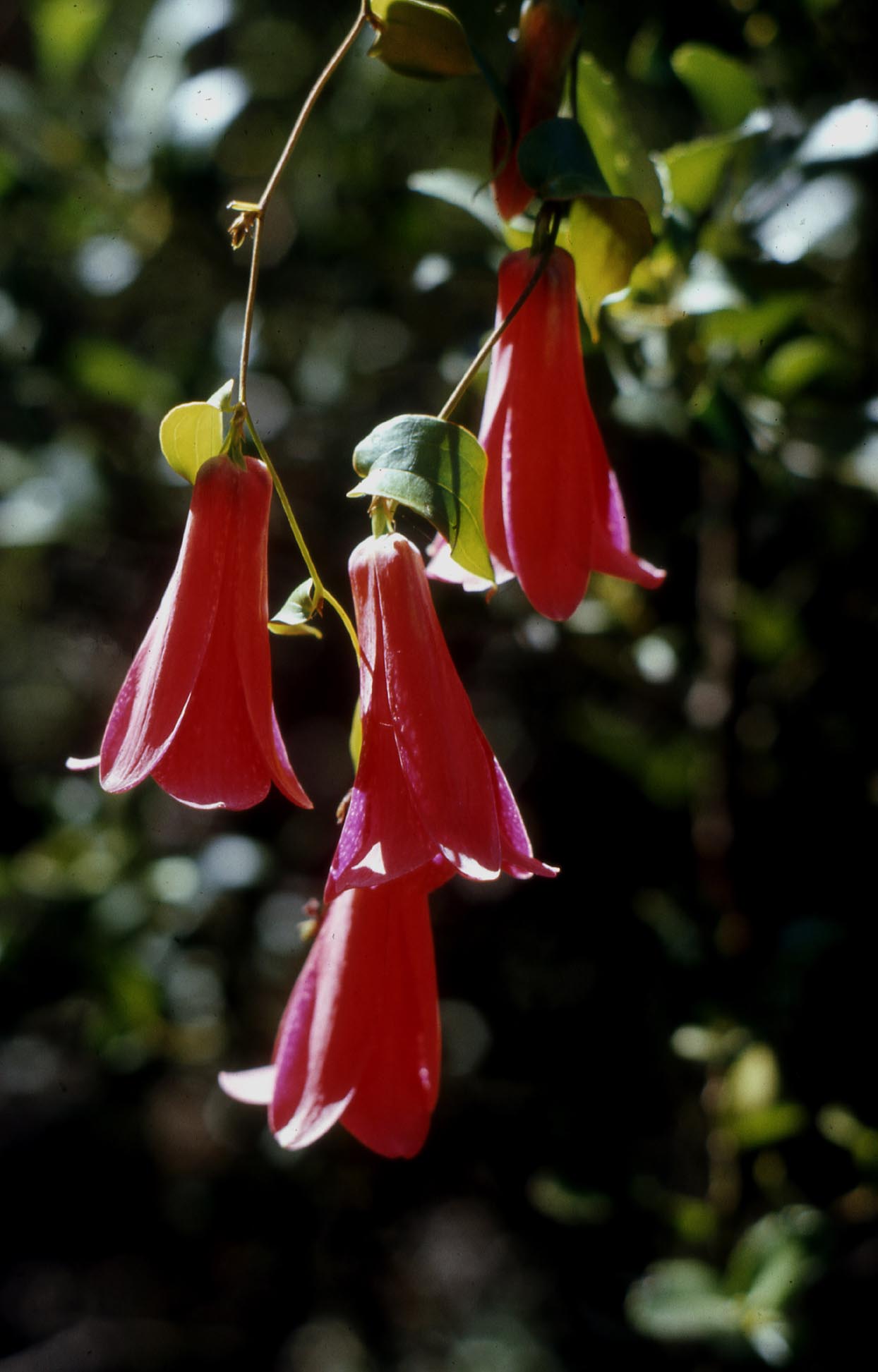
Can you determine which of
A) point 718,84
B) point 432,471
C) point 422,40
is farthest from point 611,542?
point 718,84

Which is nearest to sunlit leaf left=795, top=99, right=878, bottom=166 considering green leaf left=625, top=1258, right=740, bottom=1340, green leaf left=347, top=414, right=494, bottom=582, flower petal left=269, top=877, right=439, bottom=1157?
green leaf left=347, top=414, right=494, bottom=582

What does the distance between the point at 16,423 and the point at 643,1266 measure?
1045 millimetres

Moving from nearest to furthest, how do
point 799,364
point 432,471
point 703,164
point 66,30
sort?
point 432,471 < point 703,164 < point 799,364 < point 66,30

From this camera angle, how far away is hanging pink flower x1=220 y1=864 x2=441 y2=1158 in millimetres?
578

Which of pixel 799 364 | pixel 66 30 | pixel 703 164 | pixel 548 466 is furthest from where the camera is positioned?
pixel 66 30

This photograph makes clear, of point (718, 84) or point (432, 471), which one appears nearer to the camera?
point (432, 471)

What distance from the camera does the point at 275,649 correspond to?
141 cm

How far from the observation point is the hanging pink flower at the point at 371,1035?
22.7 inches

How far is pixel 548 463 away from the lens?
1.84ft

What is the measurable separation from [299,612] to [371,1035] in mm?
232

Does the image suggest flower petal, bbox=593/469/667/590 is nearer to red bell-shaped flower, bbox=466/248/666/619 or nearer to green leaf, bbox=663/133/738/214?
red bell-shaped flower, bbox=466/248/666/619

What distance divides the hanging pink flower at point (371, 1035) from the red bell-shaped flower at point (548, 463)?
179mm

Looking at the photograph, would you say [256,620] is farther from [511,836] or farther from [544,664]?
[544,664]

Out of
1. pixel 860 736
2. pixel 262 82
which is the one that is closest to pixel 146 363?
pixel 262 82
